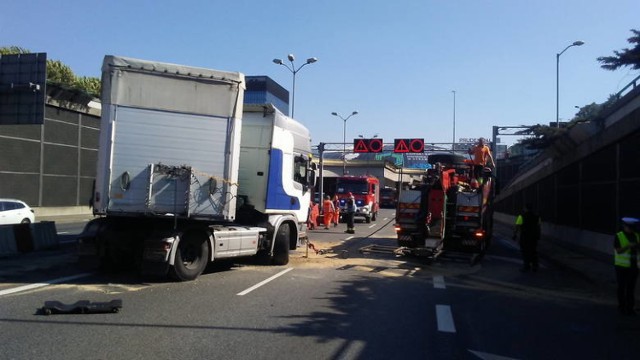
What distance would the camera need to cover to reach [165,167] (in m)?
10.5

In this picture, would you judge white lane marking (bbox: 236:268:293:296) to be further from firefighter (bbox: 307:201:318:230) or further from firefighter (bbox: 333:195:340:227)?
firefighter (bbox: 333:195:340:227)

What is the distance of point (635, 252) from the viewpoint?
8609 millimetres

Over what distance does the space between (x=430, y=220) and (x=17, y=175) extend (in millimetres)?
26553

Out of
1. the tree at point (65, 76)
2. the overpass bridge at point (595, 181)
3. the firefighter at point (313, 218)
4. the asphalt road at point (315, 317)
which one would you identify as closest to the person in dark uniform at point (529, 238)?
the asphalt road at point (315, 317)

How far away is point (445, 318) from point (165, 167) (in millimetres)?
5786

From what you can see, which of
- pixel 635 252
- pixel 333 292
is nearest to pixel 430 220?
pixel 333 292

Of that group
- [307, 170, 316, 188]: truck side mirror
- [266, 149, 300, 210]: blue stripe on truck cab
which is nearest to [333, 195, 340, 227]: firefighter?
[307, 170, 316, 188]: truck side mirror

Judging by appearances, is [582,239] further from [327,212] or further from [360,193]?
[360,193]

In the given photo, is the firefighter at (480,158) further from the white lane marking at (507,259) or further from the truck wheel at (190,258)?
the truck wheel at (190,258)

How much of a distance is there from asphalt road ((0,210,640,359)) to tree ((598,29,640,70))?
1161 cm

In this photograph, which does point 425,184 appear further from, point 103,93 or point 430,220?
point 103,93

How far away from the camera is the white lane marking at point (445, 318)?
7.46 meters

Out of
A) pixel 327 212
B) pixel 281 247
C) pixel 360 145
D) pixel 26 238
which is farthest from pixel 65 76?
pixel 281 247

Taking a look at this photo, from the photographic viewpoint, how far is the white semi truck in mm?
10328
